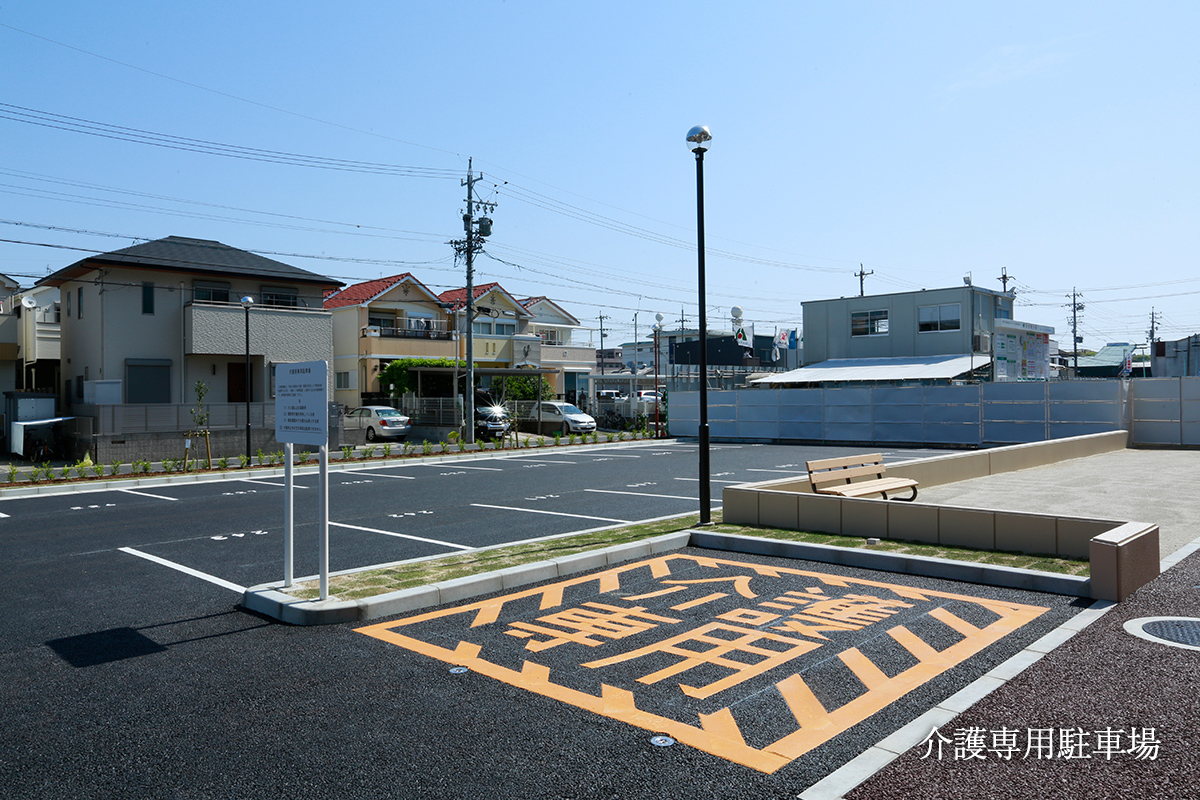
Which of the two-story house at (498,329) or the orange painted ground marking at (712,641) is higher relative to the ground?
the two-story house at (498,329)

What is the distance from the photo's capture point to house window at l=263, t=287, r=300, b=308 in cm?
3244

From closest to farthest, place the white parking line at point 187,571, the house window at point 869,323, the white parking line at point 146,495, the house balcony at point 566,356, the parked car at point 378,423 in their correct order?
the white parking line at point 187,571 < the white parking line at point 146,495 < the parked car at point 378,423 < the house window at point 869,323 < the house balcony at point 566,356

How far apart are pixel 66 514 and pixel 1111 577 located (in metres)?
15.3

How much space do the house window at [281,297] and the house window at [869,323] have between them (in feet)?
87.0

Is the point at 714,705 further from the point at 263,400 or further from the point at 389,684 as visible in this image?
the point at 263,400

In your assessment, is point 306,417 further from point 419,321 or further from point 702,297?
point 419,321

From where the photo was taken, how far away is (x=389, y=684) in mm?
5223

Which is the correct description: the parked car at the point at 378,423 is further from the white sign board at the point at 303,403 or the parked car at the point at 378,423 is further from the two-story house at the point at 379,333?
the white sign board at the point at 303,403

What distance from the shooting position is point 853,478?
1181 cm

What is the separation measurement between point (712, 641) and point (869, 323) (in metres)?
37.5

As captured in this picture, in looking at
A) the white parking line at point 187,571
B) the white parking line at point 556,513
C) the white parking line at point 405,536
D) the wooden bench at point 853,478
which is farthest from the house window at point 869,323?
the white parking line at point 187,571

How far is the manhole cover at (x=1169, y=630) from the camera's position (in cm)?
561

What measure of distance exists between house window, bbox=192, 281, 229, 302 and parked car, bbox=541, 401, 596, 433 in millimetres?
15231

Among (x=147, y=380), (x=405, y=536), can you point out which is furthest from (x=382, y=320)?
(x=405, y=536)
